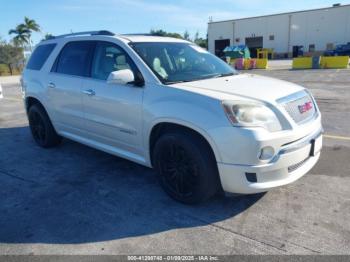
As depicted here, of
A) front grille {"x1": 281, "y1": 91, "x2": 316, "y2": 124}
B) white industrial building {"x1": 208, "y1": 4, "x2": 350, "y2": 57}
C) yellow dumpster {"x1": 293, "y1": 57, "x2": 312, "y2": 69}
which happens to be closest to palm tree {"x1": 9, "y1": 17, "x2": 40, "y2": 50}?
white industrial building {"x1": 208, "y1": 4, "x2": 350, "y2": 57}

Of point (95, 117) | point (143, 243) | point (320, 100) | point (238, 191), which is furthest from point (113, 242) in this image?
point (320, 100)

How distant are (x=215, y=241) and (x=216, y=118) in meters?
1.13

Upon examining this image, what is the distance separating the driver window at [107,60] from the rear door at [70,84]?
0.48ft

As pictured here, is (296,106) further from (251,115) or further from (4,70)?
(4,70)

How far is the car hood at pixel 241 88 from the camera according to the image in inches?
124

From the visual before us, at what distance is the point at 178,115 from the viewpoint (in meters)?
3.22

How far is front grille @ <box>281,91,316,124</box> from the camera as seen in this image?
319 centimetres

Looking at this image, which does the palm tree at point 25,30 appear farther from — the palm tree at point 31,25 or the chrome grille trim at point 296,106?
the chrome grille trim at point 296,106

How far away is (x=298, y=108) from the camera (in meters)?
3.31

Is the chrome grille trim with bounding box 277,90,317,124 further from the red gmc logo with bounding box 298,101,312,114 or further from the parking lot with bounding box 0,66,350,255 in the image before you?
the parking lot with bounding box 0,66,350,255

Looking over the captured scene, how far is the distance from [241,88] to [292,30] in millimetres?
54161

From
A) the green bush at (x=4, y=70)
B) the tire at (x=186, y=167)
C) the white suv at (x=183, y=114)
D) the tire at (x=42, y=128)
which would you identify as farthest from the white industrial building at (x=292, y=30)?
the tire at (x=186, y=167)

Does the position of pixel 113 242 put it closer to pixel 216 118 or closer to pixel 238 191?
pixel 238 191

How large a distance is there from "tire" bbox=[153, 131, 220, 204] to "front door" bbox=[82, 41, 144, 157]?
17.3 inches
